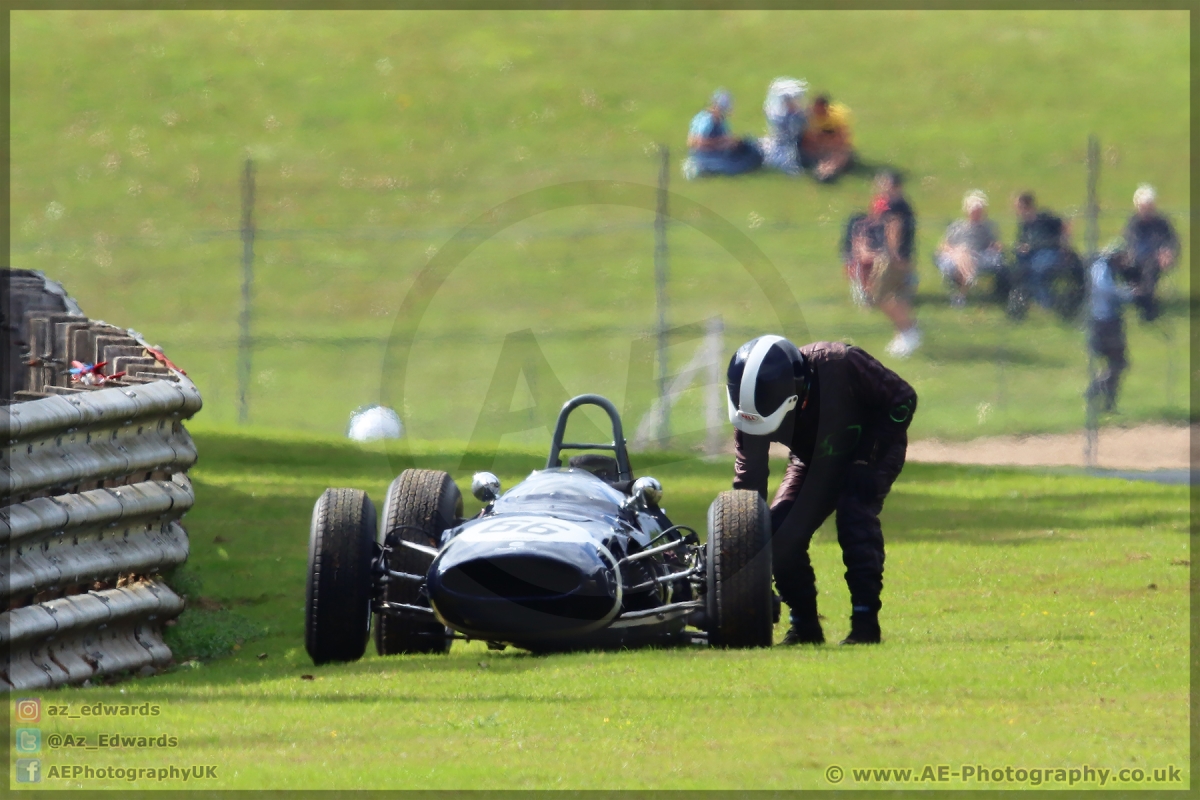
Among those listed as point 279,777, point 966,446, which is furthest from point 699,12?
point 279,777

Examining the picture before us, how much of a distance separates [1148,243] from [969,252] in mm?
3676

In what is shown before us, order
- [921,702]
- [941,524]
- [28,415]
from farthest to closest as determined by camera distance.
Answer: [941,524] < [28,415] < [921,702]

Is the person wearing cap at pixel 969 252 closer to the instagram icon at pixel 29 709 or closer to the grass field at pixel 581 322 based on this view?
the grass field at pixel 581 322

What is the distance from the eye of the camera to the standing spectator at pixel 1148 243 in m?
25.4

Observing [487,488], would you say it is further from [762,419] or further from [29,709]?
[29,709]

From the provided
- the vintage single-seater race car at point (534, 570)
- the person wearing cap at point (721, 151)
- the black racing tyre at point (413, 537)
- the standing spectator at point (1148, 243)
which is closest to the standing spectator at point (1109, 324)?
the standing spectator at point (1148, 243)

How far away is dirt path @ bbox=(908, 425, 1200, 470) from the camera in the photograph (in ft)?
70.9

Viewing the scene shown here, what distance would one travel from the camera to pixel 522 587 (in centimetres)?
885

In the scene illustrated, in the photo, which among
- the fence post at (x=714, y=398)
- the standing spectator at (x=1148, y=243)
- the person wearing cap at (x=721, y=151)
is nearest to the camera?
the fence post at (x=714, y=398)

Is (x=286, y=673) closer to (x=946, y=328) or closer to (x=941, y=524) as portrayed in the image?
(x=941, y=524)

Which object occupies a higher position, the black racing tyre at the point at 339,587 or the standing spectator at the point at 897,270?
the standing spectator at the point at 897,270

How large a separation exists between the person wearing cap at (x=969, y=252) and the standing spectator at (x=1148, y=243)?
8.45 ft

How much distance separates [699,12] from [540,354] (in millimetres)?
27638

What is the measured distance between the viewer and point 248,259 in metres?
22.5
